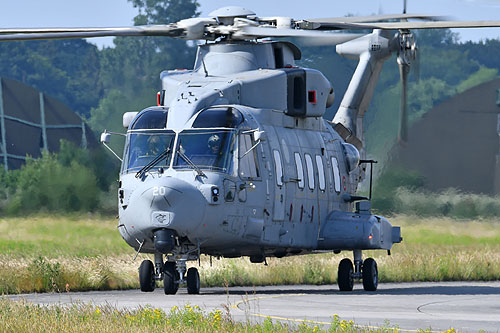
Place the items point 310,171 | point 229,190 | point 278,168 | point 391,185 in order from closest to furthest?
1. point 229,190
2. point 278,168
3. point 310,171
4. point 391,185

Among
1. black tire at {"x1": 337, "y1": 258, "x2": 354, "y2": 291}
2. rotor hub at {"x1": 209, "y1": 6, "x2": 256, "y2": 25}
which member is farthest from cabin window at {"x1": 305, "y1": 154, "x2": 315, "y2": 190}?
rotor hub at {"x1": 209, "y1": 6, "x2": 256, "y2": 25}

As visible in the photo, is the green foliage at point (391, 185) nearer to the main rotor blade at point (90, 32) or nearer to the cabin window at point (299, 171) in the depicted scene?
the cabin window at point (299, 171)

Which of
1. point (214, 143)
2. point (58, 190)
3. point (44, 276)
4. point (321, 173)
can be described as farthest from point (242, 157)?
point (58, 190)

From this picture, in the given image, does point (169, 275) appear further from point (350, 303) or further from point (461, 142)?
point (461, 142)

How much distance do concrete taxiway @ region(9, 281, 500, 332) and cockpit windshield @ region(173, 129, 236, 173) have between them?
7.44 feet

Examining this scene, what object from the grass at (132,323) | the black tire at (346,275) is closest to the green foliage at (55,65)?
the black tire at (346,275)

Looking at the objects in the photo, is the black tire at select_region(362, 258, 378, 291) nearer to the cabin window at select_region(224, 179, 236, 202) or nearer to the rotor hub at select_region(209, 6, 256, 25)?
the cabin window at select_region(224, 179, 236, 202)

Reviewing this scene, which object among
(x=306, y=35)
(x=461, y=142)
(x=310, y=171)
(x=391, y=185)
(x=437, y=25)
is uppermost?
(x=437, y=25)

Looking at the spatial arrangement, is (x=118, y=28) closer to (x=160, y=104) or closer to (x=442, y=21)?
(x=160, y=104)

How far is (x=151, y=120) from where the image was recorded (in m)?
20.5

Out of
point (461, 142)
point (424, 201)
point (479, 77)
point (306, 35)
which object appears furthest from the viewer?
point (479, 77)

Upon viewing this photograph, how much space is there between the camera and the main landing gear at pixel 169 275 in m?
20.0

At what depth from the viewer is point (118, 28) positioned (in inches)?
774

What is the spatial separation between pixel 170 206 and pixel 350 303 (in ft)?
10.8
